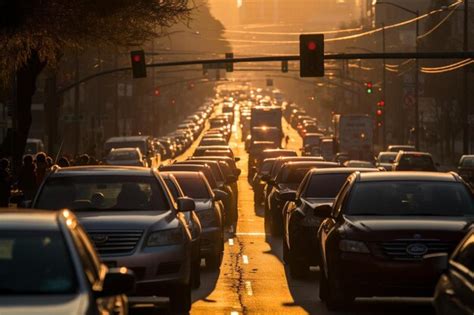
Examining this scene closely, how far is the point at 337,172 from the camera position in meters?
25.4

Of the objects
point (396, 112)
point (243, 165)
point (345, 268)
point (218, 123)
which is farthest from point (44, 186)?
point (218, 123)

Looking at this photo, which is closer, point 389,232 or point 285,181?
point 389,232

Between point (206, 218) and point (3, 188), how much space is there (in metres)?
6.36

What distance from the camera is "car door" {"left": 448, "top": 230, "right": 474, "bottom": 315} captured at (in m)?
10.9

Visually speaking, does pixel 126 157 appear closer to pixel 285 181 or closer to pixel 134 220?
pixel 285 181

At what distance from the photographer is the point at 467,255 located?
38.2 feet

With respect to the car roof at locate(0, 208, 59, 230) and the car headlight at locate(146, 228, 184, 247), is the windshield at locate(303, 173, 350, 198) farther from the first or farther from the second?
the car roof at locate(0, 208, 59, 230)

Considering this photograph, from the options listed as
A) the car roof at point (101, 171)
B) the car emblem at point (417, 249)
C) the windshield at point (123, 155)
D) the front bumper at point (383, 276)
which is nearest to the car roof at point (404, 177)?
the front bumper at point (383, 276)

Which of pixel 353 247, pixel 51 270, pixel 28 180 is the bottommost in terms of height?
pixel 28 180

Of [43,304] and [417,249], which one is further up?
[43,304]

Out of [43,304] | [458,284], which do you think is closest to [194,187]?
[458,284]

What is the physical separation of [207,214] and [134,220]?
8.16m

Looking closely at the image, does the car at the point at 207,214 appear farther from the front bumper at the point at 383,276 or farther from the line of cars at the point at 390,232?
the front bumper at the point at 383,276

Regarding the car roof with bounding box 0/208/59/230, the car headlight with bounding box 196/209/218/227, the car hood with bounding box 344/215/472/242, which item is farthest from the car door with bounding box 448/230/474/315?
the car headlight with bounding box 196/209/218/227
